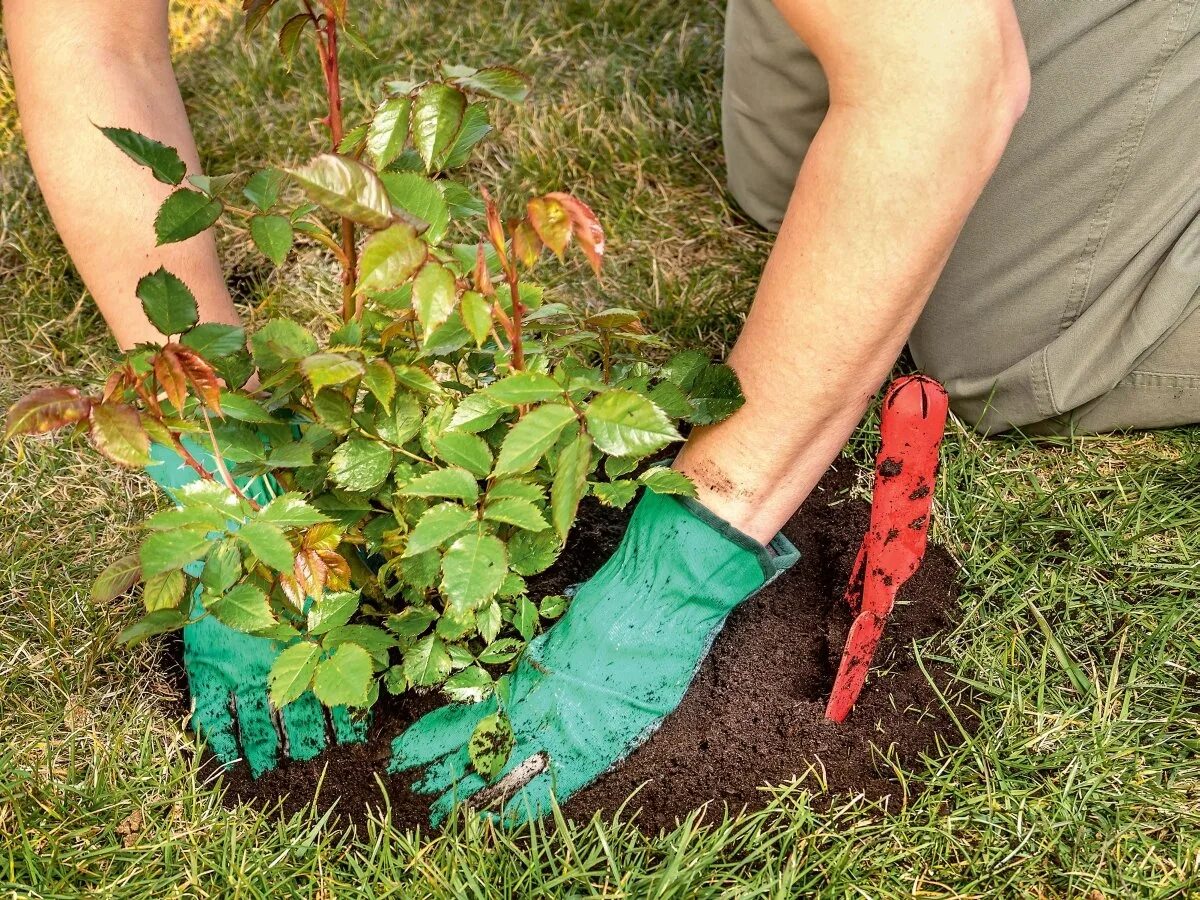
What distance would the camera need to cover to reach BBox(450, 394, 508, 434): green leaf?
3.91ft

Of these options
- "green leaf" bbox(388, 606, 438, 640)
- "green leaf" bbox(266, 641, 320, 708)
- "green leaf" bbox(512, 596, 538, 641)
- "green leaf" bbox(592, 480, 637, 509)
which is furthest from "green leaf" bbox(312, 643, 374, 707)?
"green leaf" bbox(592, 480, 637, 509)

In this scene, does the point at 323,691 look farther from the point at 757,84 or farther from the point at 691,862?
the point at 757,84

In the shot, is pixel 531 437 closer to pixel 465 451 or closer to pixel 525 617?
pixel 465 451

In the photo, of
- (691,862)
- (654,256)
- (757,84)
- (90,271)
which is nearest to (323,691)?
(691,862)

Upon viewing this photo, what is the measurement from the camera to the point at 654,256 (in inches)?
93.6

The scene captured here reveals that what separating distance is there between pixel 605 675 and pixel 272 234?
0.73 meters

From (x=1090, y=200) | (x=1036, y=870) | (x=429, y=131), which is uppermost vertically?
(x=429, y=131)

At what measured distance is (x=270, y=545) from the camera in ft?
3.68

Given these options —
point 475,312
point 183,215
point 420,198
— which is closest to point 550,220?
point 475,312

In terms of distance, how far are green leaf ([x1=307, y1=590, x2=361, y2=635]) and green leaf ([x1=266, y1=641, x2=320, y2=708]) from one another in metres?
0.03

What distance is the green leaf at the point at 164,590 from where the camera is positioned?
1230 mm

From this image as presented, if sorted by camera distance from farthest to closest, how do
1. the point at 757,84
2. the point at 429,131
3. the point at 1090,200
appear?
the point at 757,84
the point at 1090,200
the point at 429,131

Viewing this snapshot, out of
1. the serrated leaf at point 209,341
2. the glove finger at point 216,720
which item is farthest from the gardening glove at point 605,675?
the serrated leaf at point 209,341

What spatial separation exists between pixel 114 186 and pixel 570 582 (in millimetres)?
910
